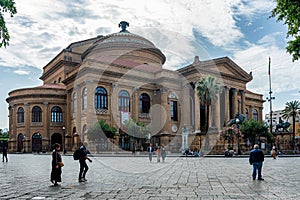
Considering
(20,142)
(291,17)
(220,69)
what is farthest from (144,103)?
(291,17)

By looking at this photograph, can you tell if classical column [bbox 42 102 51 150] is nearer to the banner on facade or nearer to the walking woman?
the banner on facade

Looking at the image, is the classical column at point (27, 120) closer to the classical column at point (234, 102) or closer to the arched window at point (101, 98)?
the arched window at point (101, 98)

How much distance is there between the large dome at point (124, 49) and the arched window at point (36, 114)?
38.7ft

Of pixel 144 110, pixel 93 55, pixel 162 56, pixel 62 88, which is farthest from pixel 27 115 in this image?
pixel 162 56

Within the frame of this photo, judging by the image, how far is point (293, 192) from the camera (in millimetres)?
10352

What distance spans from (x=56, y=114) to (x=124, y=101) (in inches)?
465

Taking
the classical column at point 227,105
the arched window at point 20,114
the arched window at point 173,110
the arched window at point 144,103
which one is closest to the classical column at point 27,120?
the arched window at point 20,114

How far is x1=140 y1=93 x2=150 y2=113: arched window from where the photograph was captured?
190 feet

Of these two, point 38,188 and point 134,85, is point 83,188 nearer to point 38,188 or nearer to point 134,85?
point 38,188

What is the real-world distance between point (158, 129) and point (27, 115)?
20.5m

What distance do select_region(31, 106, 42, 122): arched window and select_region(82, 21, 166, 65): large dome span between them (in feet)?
38.7

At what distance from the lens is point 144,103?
5819cm

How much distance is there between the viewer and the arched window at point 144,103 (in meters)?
A: 57.8

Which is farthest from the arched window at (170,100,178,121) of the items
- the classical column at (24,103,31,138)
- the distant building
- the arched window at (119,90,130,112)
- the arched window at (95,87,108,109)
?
the classical column at (24,103,31,138)
